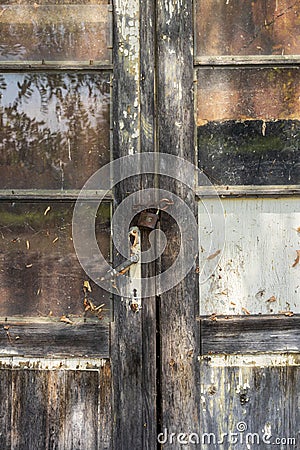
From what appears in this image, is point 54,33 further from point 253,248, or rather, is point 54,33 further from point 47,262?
point 253,248

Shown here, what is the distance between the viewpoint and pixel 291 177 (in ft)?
5.50

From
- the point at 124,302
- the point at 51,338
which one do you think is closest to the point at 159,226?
Answer: the point at 124,302

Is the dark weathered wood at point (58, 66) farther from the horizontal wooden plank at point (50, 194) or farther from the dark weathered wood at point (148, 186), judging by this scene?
the horizontal wooden plank at point (50, 194)

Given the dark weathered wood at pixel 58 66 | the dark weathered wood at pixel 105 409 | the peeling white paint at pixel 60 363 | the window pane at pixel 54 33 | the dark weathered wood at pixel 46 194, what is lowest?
the dark weathered wood at pixel 105 409

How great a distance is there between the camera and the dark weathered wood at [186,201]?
5.46 feet

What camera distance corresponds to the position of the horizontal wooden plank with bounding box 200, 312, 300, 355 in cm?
166

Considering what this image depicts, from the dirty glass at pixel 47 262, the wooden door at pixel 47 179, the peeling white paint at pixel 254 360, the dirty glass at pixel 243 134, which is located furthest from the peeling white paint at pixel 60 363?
the dirty glass at pixel 243 134

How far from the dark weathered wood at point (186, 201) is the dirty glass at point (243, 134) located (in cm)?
5

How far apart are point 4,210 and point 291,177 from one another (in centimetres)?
91

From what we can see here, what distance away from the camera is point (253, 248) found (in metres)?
1.68

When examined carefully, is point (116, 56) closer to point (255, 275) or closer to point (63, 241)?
point (63, 241)

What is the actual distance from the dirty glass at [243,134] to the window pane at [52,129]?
0.32 metres

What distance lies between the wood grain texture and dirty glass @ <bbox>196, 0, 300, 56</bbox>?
1074mm

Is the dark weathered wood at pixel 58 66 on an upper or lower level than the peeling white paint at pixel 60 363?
upper
